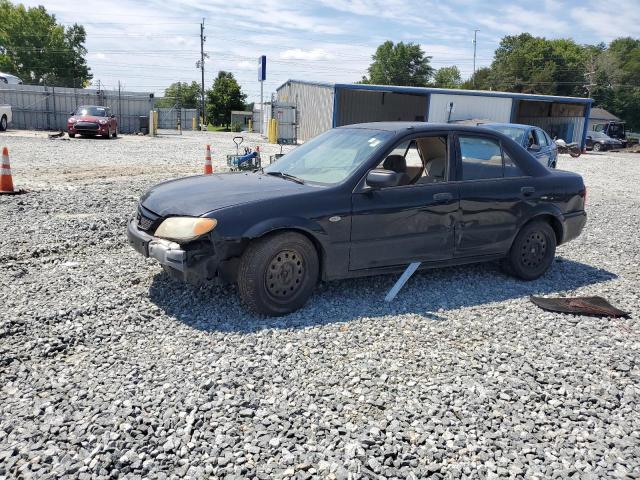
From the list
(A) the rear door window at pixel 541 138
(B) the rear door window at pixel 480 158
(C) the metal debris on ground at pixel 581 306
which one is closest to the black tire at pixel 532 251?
(C) the metal debris on ground at pixel 581 306

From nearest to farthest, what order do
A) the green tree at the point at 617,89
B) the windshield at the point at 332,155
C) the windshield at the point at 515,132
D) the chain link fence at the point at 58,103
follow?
the windshield at the point at 332,155 → the windshield at the point at 515,132 → the chain link fence at the point at 58,103 → the green tree at the point at 617,89

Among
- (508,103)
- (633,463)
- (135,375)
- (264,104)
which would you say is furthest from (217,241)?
(264,104)

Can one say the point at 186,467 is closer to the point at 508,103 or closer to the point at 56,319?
the point at 56,319

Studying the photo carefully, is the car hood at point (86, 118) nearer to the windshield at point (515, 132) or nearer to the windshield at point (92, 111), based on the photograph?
the windshield at point (92, 111)

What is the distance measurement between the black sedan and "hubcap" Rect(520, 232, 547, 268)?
0.6 inches

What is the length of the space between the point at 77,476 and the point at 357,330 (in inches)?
93.7

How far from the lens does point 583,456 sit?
2943 mm

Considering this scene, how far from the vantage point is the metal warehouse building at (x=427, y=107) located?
32312 millimetres

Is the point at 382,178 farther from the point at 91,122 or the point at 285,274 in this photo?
the point at 91,122

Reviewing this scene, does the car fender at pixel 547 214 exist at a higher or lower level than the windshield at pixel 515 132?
lower

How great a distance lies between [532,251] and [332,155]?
250cm

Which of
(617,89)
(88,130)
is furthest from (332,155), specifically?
(617,89)

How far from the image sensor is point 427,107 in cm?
3284

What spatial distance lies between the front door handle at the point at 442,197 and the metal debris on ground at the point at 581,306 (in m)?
1.30
